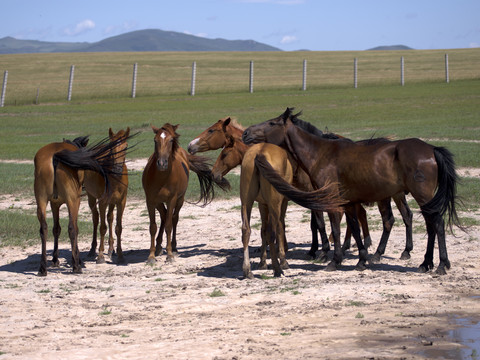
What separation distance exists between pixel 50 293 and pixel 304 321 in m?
3.22

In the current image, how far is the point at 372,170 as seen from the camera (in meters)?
9.09

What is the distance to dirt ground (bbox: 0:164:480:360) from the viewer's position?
5.91m

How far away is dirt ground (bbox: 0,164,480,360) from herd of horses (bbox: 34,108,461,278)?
0.39 meters

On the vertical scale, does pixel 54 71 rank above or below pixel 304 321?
above

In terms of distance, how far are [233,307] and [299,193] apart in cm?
183

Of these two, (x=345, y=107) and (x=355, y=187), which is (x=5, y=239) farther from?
(x=345, y=107)

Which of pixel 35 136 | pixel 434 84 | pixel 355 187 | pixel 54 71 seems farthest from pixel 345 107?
pixel 54 71

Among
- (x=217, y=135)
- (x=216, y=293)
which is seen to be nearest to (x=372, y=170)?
(x=217, y=135)

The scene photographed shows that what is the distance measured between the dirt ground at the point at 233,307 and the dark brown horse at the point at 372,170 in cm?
63

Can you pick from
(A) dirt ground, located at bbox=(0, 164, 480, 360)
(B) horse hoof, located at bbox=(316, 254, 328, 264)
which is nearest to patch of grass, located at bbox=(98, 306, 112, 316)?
(A) dirt ground, located at bbox=(0, 164, 480, 360)

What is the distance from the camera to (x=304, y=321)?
22.1ft

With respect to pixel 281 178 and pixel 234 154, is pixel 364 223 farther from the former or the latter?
pixel 281 178

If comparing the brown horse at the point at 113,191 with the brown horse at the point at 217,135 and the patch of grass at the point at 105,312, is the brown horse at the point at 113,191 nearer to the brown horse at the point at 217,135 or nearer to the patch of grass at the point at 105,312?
the brown horse at the point at 217,135

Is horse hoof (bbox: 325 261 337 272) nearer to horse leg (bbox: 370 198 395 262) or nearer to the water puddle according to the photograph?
horse leg (bbox: 370 198 395 262)
